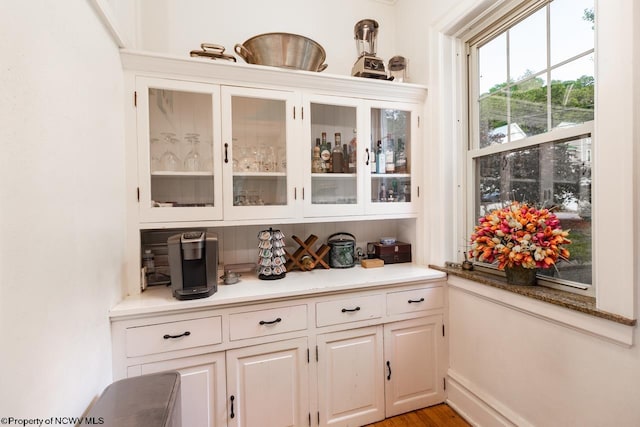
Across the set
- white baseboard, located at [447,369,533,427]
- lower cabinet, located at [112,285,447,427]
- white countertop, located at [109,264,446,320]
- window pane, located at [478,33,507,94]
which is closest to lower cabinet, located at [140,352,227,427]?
lower cabinet, located at [112,285,447,427]

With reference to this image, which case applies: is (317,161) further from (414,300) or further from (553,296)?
(553,296)

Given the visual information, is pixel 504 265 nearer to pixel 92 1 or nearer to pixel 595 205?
pixel 595 205

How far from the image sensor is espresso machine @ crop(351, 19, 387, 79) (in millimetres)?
1879

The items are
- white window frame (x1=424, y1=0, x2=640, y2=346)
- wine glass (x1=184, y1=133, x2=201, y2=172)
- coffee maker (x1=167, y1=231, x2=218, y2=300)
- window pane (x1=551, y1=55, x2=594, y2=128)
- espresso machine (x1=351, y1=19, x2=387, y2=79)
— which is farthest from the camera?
espresso machine (x1=351, y1=19, x2=387, y2=79)

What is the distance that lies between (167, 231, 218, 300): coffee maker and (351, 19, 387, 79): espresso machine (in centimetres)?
144

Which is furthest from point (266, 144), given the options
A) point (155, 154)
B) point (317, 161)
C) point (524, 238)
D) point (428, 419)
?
point (428, 419)

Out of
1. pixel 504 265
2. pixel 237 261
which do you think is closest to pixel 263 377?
pixel 237 261

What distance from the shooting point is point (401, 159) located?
198cm

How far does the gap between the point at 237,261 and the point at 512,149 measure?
1775mm

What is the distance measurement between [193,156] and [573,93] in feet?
6.18

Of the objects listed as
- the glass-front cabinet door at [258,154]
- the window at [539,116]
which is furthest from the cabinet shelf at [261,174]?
the window at [539,116]

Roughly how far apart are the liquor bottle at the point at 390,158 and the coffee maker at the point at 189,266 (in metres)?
1.24

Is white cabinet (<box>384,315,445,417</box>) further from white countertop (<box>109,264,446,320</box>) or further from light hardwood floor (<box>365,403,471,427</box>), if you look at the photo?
white countertop (<box>109,264,446,320</box>)

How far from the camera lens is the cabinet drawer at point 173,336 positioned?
4.11ft
